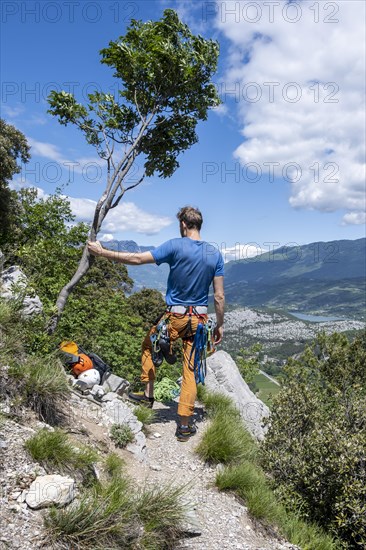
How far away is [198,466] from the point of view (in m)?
6.18

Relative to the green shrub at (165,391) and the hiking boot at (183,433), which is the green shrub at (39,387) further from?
the green shrub at (165,391)

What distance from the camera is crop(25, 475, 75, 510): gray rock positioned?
3572 millimetres

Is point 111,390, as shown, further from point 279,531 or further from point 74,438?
point 279,531

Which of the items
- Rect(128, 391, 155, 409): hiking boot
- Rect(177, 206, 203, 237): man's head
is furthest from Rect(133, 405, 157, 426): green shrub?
Rect(177, 206, 203, 237): man's head

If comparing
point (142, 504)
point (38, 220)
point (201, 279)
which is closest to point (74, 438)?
point (142, 504)

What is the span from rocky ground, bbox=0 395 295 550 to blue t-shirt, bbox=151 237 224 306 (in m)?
2.60

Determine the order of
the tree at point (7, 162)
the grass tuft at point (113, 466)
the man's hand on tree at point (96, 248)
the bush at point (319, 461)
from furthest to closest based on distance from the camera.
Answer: the tree at point (7, 162) → the bush at point (319, 461) → the man's hand on tree at point (96, 248) → the grass tuft at point (113, 466)

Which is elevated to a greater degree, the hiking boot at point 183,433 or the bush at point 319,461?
the hiking boot at point 183,433

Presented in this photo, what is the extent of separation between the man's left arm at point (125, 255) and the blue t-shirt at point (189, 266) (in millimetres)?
262

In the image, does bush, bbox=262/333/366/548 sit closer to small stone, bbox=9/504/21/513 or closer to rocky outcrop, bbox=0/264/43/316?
small stone, bbox=9/504/21/513

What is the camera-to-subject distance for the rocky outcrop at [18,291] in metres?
7.18

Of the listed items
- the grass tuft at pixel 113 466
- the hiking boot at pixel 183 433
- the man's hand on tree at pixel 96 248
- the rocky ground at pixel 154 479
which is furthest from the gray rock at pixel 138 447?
the man's hand on tree at pixel 96 248

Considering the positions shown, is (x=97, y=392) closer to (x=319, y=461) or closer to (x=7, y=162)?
(x=319, y=461)

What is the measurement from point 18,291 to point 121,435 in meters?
3.36
